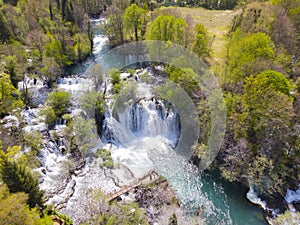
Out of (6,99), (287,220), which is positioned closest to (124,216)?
(287,220)

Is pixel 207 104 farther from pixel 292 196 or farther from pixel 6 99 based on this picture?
pixel 6 99

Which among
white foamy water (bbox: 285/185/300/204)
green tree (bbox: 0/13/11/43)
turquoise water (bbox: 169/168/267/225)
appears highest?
green tree (bbox: 0/13/11/43)

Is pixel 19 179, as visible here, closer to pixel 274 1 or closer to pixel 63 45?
pixel 63 45

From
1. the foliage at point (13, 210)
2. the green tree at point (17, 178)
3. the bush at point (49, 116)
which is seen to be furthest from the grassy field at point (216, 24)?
the foliage at point (13, 210)

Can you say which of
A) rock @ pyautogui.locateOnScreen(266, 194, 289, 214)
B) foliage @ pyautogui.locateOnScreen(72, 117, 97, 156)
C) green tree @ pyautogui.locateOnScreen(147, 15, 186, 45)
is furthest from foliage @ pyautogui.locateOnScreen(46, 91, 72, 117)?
rock @ pyautogui.locateOnScreen(266, 194, 289, 214)

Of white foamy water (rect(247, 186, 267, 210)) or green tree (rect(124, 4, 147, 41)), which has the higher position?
green tree (rect(124, 4, 147, 41))

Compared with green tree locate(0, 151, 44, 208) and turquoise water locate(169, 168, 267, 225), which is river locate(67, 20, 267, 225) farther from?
green tree locate(0, 151, 44, 208)

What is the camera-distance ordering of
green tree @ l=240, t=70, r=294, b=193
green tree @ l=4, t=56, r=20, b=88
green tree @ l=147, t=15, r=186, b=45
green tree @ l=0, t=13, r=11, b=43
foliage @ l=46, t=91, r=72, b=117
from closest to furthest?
green tree @ l=240, t=70, r=294, b=193 → foliage @ l=46, t=91, r=72, b=117 → green tree @ l=4, t=56, r=20, b=88 → green tree @ l=147, t=15, r=186, b=45 → green tree @ l=0, t=13, r=11, b=43

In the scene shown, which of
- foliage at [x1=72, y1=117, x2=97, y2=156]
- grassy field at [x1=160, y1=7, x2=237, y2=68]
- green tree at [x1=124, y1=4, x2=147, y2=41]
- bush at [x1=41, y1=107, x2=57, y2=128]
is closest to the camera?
foliage at [x1=72, y1=117, x2=97, y2=156]
